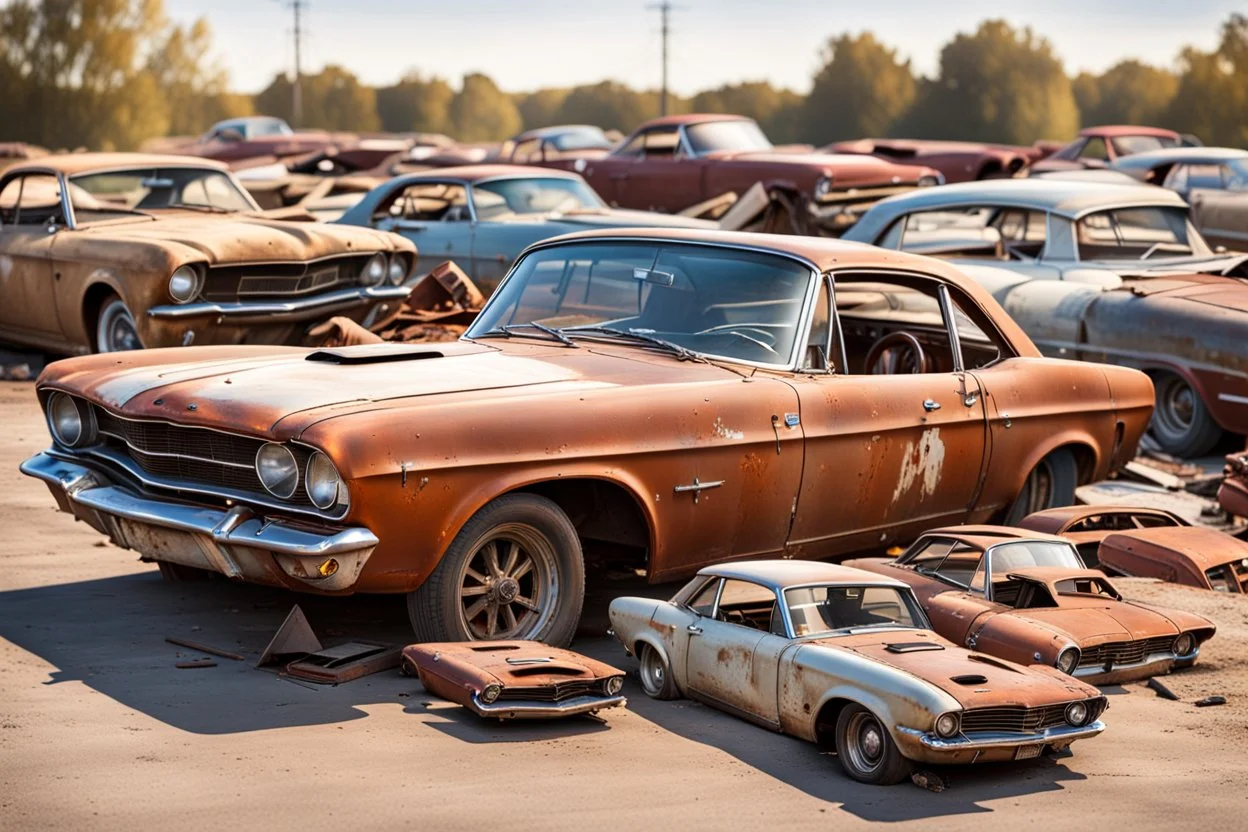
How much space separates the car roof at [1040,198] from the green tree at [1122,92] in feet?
176

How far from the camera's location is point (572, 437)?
597 centimetres

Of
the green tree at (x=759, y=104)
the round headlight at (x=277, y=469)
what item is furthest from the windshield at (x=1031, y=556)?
the green tree at (x=759, y=104)

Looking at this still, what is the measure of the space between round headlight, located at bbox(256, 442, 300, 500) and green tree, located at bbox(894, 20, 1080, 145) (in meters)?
53.8

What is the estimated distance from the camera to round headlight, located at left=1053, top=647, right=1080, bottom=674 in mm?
5828

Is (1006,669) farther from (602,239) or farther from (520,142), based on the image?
(520,142)

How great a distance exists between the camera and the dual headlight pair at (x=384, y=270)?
468 inches

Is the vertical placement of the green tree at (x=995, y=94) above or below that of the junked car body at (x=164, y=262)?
above

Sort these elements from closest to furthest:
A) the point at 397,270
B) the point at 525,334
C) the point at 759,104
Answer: the point at 525,334
the point at 397,270
the point at 759,104

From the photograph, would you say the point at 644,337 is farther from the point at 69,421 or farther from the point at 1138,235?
the point at 1138,235

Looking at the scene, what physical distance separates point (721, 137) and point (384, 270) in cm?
793

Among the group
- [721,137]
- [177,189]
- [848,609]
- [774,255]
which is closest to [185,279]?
[177,189]

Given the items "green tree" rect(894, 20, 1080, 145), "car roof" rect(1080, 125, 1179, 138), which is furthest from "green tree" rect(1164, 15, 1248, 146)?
"car roof" rect(1080, 125, 1179, 138)

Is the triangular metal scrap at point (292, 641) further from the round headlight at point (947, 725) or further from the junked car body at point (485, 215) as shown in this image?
the junked car body at point (485, 215)

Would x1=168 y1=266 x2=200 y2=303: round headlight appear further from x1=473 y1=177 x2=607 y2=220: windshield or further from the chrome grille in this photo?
the chrome grille
